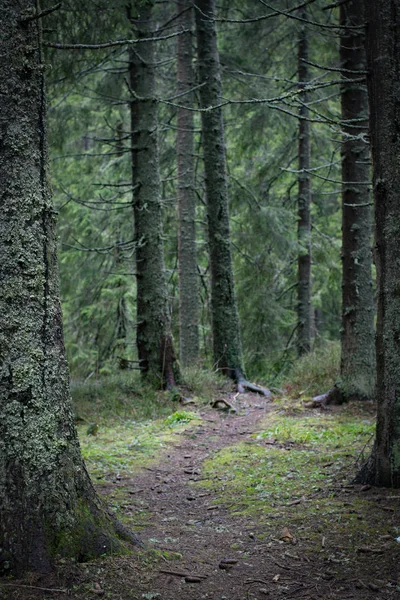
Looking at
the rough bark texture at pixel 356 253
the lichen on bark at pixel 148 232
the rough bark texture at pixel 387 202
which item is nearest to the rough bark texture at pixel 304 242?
the lichen on bark at pixel 148 232

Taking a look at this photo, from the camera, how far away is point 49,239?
11.1ft

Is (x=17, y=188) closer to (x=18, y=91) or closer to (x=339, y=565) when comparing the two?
(x=18, y=91)

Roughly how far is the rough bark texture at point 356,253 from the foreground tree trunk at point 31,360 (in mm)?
6079

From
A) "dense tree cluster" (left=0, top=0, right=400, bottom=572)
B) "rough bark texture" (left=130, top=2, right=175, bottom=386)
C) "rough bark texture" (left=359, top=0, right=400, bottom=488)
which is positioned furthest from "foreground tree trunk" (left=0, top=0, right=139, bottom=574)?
"rough bark texture" (left=130, top=2, right=175, bottom=386)

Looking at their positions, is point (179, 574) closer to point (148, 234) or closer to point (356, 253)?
point (356, 253)

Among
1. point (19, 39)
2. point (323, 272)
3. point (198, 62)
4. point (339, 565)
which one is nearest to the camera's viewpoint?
point (19, 39)

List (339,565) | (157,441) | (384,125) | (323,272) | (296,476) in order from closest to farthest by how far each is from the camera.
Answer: (339,565) < (384,125) < (296,476) < (157,441) < (323,272)

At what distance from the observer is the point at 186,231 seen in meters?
12.6

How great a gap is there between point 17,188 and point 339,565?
9.91ft

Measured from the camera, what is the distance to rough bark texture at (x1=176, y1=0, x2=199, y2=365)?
12422 mm

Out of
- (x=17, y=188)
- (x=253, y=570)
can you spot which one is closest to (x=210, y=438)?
(x=253, y=570)

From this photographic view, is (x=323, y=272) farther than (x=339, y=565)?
Yes

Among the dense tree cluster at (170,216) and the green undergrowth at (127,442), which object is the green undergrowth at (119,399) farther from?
the dense tree cluster at (170,216)

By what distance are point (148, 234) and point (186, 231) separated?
8.85ft
